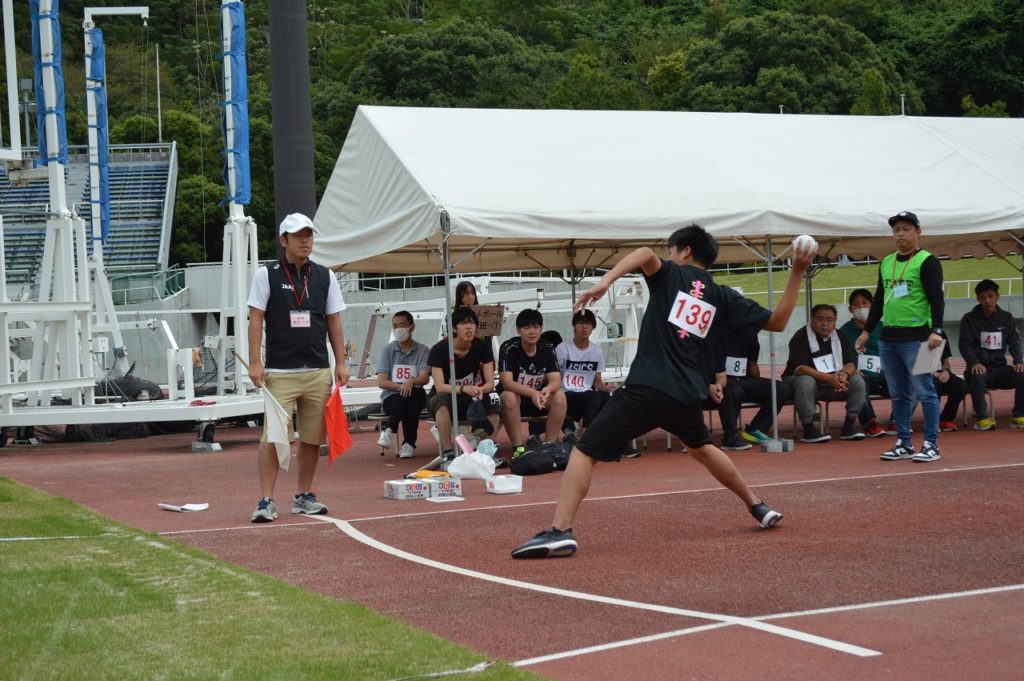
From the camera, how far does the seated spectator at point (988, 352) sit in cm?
1363

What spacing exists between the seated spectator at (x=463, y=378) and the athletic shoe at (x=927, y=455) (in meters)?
3.78

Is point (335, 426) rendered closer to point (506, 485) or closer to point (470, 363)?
point (506, 485)

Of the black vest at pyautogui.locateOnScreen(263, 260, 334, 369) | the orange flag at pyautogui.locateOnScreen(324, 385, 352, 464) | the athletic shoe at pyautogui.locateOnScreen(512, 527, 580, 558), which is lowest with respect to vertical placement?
the athletic shoe at pyautogui.locateOnScreen(512, 527, 580, 558)

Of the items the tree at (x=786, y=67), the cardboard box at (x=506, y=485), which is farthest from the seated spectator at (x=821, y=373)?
the tree at (x=786, y=67)

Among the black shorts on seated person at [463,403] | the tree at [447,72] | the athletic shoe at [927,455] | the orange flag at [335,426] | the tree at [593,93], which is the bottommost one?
the athletic shoe at [927,455]

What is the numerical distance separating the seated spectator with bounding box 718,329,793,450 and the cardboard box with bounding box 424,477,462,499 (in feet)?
13.0

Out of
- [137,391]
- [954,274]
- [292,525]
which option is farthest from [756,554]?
[954,274]

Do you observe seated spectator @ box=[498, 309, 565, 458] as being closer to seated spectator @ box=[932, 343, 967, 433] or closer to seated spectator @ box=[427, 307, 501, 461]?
seated spectator @ box=[427, 307, 501, 461]

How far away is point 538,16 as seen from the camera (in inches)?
3748

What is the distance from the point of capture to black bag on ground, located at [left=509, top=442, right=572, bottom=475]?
436 inches

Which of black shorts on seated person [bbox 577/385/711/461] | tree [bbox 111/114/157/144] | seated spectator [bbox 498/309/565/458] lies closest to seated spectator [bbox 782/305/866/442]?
seated spectator [bbox 498/309/565/458]

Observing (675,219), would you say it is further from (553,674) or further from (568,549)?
(553,674)

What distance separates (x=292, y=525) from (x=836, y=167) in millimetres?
7743

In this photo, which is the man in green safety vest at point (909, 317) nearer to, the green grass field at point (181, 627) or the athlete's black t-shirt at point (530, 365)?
the athlete's black t-shirt at point (530, 365)
